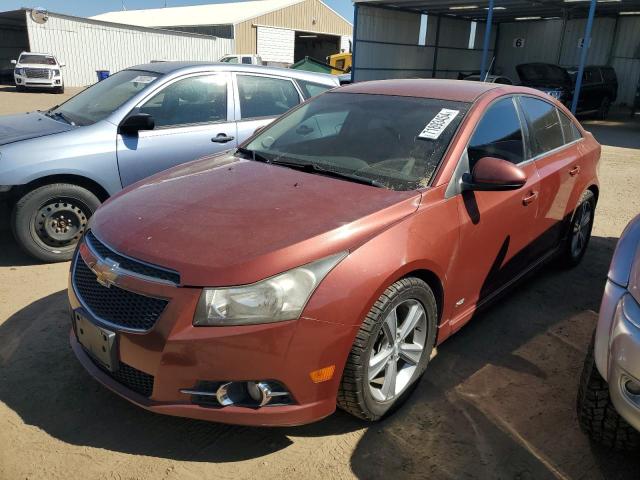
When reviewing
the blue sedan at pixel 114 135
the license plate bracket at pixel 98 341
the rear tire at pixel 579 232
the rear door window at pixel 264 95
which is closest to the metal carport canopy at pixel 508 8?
the rear door window at pixel 264 95

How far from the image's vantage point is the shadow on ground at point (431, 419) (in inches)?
94.1

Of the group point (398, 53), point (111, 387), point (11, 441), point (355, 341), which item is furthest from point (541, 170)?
point (398, 53)

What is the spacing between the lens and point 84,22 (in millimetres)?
30344

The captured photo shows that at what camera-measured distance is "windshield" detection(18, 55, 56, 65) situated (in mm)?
23409

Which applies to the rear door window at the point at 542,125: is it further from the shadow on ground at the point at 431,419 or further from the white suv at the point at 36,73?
the white suv at the point at 36,73

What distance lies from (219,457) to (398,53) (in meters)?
23.1

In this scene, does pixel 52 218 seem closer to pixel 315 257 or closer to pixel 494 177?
pixel 315 257

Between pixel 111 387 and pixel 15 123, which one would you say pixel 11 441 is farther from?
pixel 15 123

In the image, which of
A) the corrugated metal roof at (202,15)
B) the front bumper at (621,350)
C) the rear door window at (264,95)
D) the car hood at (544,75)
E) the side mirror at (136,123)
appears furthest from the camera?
the corrugated metal roof at (202,15)

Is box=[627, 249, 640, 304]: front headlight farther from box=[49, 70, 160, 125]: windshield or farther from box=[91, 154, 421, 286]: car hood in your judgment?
A: box=[49, 70, 160, 125]: windshield

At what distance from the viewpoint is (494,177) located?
276 centimetres

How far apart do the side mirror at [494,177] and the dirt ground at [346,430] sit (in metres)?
1.09

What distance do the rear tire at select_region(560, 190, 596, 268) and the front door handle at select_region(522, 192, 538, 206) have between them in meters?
1.02

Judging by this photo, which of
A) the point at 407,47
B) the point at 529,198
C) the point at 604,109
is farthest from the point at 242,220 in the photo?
the point at 407,47
